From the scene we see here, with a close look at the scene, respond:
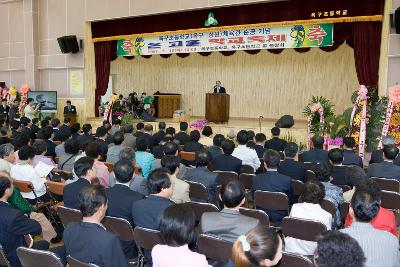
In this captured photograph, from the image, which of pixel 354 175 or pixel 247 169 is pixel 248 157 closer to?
pixel 247 169

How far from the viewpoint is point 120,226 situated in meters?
3.30

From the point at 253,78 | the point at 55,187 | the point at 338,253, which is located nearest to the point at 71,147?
the point at 55,187

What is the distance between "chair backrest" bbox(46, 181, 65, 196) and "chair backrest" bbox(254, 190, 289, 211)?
6.88 feet

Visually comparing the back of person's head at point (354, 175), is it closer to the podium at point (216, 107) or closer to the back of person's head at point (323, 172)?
the back of person's head at point (323, 172)

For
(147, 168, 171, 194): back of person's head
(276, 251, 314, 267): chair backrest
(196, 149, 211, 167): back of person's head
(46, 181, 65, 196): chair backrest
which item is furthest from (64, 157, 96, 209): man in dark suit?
(276, 251, 314, 267): chair backrest

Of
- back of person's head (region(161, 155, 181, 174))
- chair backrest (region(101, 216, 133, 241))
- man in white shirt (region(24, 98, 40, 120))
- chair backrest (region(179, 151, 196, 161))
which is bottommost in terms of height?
chair backrest (region(101, 216, 133, 241))

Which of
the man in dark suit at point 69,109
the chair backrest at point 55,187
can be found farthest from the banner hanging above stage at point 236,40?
the chair backrest at point 55,187

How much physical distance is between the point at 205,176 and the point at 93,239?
230 cm

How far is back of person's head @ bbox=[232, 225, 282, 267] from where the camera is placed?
194cm

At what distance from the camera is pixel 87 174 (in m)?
4.09

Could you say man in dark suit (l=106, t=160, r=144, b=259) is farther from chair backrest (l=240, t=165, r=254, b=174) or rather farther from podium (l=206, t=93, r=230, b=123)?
podium (l=206, t=93, r=230, b=123)

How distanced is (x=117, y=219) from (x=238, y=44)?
8.27m

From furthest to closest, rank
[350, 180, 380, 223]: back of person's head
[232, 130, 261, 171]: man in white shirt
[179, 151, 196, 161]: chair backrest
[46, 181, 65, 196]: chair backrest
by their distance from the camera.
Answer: [179, 151, 196, 161]: chair backrest
[232, 130, 261, 171]: man in white shirt
[46, 181, 65, 196]: chair backrest
[350, 180, 380, 223]: back of person's head

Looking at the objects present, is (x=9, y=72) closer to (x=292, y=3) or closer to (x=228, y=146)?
(x=292, y=3)
